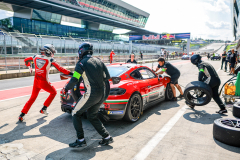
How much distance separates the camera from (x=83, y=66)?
10.5 ft

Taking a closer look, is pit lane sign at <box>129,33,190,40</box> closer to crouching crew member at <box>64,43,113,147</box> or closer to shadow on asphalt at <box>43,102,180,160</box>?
shadow on asphalt at <box>43,102,180,160</box>

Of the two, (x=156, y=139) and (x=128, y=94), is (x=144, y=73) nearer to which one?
(x=128, y=94)

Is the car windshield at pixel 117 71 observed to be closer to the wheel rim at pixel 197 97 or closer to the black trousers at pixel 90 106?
the black trousers at pixel 90 106

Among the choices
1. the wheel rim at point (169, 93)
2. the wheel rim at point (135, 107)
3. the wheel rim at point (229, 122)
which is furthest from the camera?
the wheel rim at point (169, 93)

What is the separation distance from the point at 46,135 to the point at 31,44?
58.8 feet

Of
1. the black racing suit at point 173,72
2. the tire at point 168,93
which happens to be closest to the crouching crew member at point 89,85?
the tire at point 168,93

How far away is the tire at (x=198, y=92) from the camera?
5.30 metres

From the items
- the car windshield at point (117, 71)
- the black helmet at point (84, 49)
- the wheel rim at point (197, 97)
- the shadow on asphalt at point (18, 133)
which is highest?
the black helmet at point (84, 49)

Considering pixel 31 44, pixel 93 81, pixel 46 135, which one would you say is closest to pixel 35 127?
pixel 46 135

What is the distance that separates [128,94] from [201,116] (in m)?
2.31

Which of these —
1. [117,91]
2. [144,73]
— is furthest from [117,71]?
[117,91]

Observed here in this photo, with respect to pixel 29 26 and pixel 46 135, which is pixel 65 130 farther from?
pixel 29 26

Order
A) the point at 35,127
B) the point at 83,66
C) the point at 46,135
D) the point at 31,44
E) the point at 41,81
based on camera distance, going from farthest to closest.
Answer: the point at 31,44
the point at 41,81
the point at 35,127
the point at 46,135
the point at 83,66

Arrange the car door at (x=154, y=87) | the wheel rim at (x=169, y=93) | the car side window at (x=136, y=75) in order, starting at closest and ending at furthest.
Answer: the car side window at (x=136, y=75), the car door at (x=154, y=87), the wheel rim at (x=169, y=93)
